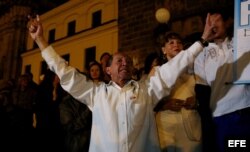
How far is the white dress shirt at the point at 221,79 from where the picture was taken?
3.00 m

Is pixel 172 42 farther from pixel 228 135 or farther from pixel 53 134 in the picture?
pixel 53 134

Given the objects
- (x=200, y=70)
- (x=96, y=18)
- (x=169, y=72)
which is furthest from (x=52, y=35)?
(x=169, y=72)

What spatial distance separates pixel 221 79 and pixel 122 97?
2.74ft

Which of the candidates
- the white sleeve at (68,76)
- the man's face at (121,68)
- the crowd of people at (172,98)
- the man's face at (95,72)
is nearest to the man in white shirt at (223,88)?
the crowd of people at (172,98)

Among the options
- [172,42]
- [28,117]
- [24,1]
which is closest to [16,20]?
[24,1]

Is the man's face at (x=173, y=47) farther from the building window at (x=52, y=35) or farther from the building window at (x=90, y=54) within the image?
the building window at (x=52, y=35)

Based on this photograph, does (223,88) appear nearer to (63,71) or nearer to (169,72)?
(169,72)

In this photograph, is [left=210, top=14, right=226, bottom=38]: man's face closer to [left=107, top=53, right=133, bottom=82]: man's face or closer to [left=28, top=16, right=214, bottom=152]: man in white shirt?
[left=28, top=16, right=214, bottom=152]: man in white shirt

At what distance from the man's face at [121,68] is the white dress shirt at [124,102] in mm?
69

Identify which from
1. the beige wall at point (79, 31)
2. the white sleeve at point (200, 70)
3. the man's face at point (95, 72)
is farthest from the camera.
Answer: the beige wall at point (79, 31)

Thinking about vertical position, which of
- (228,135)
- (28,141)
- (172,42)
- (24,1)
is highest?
(24,1)

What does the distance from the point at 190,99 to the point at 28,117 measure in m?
3.43

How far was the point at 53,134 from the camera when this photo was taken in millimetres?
5062

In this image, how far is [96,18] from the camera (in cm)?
1593
